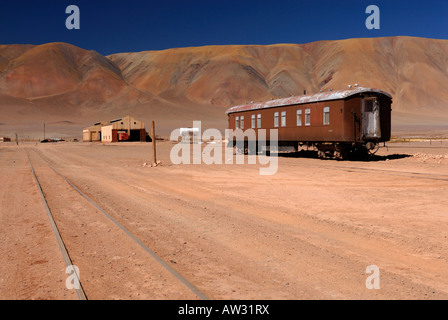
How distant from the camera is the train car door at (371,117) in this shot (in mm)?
22922

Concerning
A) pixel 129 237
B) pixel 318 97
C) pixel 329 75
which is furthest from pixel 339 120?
pixel 329 75

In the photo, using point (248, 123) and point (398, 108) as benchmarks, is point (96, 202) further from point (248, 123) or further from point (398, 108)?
point (398, 108)

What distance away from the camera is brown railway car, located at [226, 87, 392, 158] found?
22.7 metres

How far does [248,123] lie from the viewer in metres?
31.6

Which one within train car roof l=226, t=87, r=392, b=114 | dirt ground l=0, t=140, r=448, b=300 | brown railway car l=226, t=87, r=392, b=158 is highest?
train car roof l=226, t=87, r=392, b=114

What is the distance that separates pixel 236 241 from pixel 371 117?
18356mm

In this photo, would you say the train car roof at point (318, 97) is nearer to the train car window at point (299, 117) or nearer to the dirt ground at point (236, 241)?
the train car window at point (299, 117)

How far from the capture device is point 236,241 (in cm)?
707

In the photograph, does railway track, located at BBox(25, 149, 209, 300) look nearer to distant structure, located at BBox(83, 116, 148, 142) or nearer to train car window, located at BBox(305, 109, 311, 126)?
train car window, located at BBox(305, 109, 311, 126)

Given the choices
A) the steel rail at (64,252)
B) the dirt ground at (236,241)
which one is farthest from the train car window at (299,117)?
the steel rail at (64,252)

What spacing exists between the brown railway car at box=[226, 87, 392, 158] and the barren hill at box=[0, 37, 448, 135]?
107490 mm

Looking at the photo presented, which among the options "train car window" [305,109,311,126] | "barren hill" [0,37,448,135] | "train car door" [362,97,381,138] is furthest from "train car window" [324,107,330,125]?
"barren hill" [0,37,448,135]

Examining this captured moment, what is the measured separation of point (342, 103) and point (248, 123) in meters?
9.96
